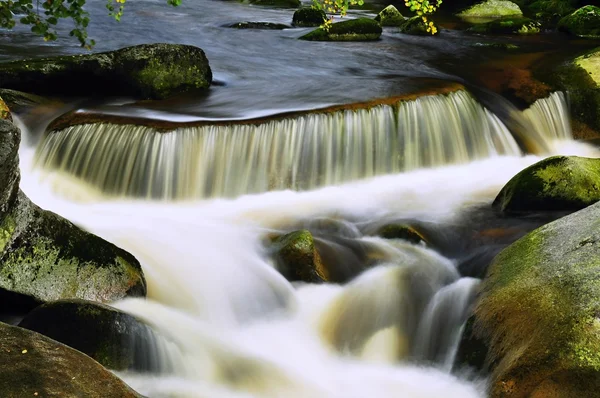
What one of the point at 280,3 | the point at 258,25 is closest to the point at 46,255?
the point at 258,25

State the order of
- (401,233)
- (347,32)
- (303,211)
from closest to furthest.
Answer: (401,233)
(303,211)
(347,32)

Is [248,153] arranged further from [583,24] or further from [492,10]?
[492,10]

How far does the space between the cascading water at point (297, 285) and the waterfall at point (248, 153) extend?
3 cm

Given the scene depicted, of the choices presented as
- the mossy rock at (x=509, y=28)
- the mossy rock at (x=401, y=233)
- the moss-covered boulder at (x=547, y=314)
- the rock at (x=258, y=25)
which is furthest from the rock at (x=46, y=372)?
the mossy rock at (x=509, y=28)

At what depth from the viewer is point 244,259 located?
627 centimetres

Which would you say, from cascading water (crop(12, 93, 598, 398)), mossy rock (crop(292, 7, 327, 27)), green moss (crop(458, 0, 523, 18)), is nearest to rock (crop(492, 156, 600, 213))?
cascading water (crop(12, 93, 598, 398))

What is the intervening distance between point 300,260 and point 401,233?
142 cm

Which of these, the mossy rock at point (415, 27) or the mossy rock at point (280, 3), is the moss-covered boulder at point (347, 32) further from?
the mossy rock at point (280, 3)

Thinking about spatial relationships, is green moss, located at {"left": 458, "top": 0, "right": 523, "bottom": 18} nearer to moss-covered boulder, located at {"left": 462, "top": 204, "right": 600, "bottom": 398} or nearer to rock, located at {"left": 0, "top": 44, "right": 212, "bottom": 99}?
rock, located at {"left": 0, "top": 44, "right": 212, "bottom": 99}

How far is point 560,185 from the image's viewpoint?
678 cm

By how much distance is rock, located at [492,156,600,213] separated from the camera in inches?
264

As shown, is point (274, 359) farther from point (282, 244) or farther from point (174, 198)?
point (174, 198)

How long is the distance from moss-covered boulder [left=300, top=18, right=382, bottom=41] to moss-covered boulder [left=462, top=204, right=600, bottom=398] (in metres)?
10.2

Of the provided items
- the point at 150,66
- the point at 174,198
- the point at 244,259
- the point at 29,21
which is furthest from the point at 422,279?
the point at 150,66
